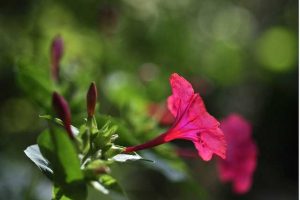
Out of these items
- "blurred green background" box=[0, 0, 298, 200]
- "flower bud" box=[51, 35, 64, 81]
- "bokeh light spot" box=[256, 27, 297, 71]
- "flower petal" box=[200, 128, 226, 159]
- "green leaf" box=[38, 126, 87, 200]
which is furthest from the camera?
"bokeh light spot" box=[256, 27, 297, 71]

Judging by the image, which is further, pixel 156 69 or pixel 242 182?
pixel 156 69

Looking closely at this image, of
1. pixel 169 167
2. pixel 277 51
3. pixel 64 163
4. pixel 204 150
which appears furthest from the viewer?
pixel 277 51

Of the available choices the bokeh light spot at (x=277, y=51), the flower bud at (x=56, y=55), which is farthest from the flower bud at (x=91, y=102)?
the bokeh light spot at (x=277, y=51)

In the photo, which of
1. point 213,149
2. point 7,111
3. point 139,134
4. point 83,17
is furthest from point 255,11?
point 213,149

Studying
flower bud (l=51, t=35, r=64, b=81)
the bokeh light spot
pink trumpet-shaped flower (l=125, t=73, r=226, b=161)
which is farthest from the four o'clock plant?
the bokeh light spot

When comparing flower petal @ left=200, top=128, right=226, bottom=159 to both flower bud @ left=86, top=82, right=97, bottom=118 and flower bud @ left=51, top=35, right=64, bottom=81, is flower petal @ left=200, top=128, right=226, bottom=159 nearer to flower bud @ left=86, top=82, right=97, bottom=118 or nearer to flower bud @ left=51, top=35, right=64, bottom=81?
flower bud @ left=86, top=82, right=97, bottom=118

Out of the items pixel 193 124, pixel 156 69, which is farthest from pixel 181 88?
pixel 156 69

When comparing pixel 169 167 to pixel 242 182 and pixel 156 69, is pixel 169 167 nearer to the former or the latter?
pixel 242 182
